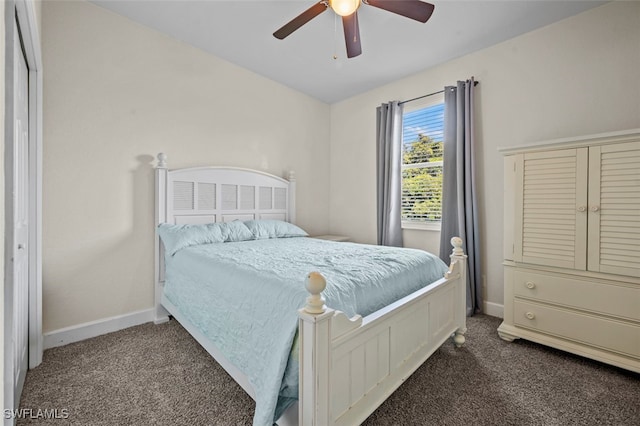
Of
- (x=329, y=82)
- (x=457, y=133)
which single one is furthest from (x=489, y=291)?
(x=329, y=82)

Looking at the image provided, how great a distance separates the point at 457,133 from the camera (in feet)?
9.70

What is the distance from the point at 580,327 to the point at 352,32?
8.48ft

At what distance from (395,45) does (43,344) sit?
3.89 meters

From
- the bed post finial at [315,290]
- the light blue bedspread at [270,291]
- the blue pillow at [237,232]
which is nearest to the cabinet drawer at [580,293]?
the light blue bedspread at [270,291]

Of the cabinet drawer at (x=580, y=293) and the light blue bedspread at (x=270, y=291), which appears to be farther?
the cabinet drawer at (x=580, y=293)

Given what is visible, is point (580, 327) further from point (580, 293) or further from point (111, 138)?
point (111, 138)

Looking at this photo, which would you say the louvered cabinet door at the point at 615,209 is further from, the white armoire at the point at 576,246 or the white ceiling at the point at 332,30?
the white ceiling at the point at 332,30

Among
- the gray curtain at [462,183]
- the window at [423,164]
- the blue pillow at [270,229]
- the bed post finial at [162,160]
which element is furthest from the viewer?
the window at [423,164]

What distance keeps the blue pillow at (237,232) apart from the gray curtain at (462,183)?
2047mm

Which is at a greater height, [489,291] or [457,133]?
[457,133]

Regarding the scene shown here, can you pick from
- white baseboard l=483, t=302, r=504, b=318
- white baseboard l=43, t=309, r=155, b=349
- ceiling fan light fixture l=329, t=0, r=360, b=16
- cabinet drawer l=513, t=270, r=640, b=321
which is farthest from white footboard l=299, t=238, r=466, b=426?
white baseboard l=43, t=309, r=155, b=349

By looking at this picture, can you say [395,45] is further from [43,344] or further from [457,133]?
[43,344]

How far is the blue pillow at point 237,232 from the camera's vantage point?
2773 mm

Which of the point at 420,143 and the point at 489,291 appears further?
the point at 420,143
